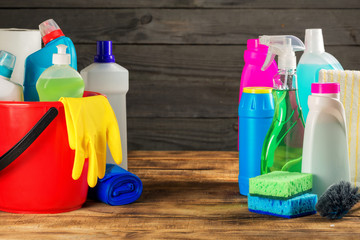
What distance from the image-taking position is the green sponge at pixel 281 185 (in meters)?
0.77

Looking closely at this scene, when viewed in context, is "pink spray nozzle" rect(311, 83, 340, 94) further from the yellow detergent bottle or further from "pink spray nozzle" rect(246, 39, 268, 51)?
the yellow detergent bottle

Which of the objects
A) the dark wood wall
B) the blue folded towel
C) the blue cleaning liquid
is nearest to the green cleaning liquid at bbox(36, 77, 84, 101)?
the blue folded towel

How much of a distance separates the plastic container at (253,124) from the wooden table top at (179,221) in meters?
0.06

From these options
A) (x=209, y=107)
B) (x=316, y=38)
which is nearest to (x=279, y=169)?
(x=316, y=38)

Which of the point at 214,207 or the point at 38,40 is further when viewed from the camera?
the point at 38,40

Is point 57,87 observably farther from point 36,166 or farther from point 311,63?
point 311,63

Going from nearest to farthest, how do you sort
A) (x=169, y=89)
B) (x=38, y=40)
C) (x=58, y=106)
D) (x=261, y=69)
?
(x=58, y=106)
(x=261, y=69)
(x=38, y=40)
(x=169, y=89)

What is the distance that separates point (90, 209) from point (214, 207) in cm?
19

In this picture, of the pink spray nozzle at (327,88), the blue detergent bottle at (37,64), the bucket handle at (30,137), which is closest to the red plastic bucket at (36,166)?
the bucket handle at (30,137)

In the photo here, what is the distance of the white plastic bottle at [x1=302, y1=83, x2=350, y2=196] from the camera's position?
818mm

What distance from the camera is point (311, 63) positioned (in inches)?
38.2

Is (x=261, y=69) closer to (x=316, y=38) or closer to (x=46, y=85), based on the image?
(x=316, y=38)

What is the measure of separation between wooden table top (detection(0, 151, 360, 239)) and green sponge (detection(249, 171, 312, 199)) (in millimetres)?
37

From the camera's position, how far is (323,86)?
818 mm
